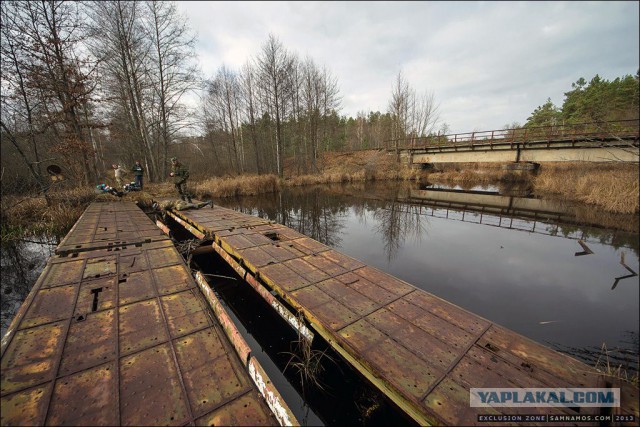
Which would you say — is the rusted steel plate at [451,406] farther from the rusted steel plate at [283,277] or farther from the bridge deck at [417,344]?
the rusted steel plate at [283,277]

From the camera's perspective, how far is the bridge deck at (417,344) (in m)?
1.97

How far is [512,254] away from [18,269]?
1346 cm

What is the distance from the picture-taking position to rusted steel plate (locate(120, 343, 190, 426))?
1.67 metres

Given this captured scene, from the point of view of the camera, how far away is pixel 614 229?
8672 mm

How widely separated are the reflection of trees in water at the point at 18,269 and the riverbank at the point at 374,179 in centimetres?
100

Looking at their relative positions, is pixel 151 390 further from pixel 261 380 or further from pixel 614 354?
pixel 614 354

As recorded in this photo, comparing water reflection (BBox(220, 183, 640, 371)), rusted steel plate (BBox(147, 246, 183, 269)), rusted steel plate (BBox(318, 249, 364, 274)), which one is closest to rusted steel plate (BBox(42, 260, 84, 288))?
rusted steel plate (BBox(147, 246, 183, 269))

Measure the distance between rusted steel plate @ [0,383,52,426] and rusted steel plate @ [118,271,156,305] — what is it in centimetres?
133

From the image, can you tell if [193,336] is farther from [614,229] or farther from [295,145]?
[295,145]

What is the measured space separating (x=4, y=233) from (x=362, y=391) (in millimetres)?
11812

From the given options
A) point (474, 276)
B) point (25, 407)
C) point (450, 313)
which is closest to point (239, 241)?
point (25, 407)

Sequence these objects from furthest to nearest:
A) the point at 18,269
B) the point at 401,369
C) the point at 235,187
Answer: the point at 235,187 → the point at 18,269 → the point at 401,369

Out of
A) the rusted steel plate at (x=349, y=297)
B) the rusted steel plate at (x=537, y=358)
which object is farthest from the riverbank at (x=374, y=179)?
the rusted steel plate at (x=537, y=358)

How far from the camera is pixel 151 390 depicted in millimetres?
1883
